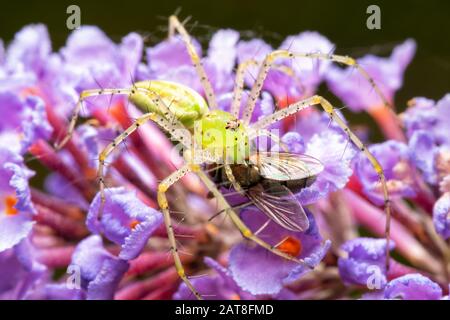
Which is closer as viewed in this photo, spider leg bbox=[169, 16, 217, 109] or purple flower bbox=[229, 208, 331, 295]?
purple flower bbox=[229, 208, 331, 295]

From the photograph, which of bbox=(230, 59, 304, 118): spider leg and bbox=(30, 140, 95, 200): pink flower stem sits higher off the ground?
bbox=(230, 59, 304, 118): spider leg

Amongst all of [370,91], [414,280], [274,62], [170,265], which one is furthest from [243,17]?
[414,280]

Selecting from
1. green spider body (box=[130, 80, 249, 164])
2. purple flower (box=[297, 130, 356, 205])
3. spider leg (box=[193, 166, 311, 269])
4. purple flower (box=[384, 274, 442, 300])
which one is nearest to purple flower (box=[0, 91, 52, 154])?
green spider body (box=[130, 80, 249, 164])

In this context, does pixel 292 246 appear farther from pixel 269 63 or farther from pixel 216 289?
pixel 269 63

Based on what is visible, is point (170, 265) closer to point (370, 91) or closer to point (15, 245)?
point (15, 245)

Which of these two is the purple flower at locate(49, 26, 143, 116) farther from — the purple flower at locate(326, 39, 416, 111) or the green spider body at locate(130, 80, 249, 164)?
the purple flower at locate(326, 39, 416, 111)

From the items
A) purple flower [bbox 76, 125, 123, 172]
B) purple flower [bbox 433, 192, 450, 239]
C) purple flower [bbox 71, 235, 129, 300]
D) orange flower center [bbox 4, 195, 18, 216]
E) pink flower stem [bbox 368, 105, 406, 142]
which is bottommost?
purple flower [bbox 71, 235, 129, 300]

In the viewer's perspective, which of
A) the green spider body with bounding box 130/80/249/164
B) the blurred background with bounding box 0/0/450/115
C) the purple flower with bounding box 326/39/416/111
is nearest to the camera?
the green spider body with bounding box 130/80/249/164

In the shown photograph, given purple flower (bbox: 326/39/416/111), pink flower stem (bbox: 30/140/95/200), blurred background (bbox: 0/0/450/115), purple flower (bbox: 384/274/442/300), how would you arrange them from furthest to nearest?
blurred background (bbox: 0/0/450/115) → purple flower (bbox: 326/39/416/111) → pink flower stem (bbox: 30/140/95/200) → purple flower (bbox: 384/274/442/300)
